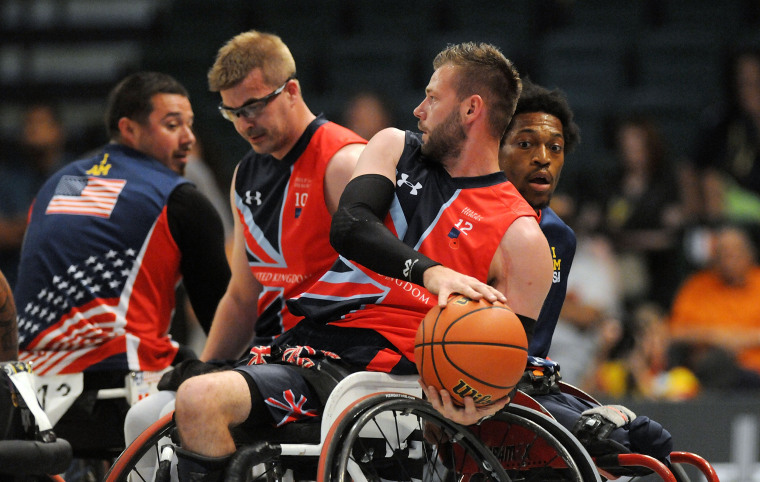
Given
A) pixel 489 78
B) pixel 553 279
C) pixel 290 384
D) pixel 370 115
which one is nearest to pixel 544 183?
pixel 553 279

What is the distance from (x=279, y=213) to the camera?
13.0 feet

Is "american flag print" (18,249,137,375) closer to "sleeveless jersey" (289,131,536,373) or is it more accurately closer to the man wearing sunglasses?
the man wearing sunglasses

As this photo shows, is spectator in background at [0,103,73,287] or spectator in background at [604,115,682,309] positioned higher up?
spectator in background at [604,115,682,309]

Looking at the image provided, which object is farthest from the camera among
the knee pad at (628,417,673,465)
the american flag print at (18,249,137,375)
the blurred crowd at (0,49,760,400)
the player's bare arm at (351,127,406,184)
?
the blurred crowd at (0,49,760,400)

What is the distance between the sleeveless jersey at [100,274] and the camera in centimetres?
432

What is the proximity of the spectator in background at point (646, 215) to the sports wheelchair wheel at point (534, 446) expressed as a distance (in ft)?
16.9

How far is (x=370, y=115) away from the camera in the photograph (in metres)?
8.39

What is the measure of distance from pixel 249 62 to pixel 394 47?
19.8 feet

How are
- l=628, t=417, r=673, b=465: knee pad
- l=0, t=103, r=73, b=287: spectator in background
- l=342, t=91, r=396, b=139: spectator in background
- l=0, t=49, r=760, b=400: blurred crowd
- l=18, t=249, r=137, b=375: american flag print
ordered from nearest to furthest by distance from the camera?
l=628, t=417, r=673, b=465: knee pad, l=18, t=249, r=137, b=375: american flag print, l=0, t=49, r=760, b=400: blurred crowd, l=0, t=103, r=73, b=287: spectator in background, l=342, t=91, r=396, b=139: spectator in background

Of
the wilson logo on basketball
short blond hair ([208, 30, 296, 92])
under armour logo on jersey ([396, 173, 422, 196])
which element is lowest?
the wilson logo on basketball

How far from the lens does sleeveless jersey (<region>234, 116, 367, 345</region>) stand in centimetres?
389

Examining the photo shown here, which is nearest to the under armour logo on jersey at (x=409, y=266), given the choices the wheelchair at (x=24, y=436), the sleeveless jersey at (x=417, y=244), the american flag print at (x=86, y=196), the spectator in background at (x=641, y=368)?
the sleeveless jersey at (x=417, y=244)

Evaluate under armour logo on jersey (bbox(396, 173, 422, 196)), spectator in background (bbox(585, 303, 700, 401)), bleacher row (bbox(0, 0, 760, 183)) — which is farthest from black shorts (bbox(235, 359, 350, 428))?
bleacher row (bbox(0, 0, 760, 183))

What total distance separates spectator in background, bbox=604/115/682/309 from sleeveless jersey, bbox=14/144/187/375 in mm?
4948
